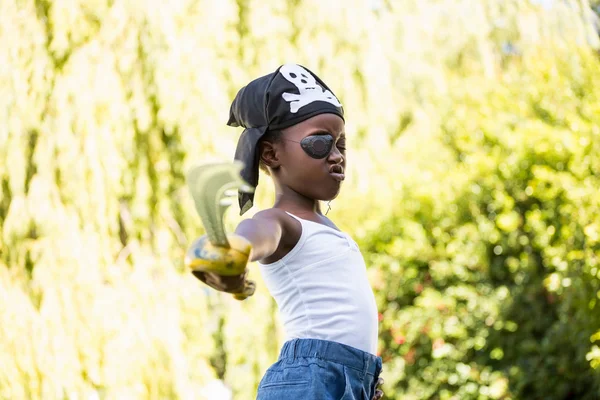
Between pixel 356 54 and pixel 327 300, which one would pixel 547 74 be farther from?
pixel 327 300

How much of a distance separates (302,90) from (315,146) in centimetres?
15

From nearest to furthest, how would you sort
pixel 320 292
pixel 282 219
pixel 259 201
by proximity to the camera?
pixel 282 219 < pixel 320 292 < pixel 259 201

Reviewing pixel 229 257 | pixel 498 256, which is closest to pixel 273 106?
pixel 229 257

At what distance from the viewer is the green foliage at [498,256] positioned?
16.5ft

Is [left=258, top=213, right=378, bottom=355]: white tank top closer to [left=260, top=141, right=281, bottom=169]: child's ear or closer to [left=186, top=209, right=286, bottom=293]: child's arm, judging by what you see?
[left=260, top=141, right=281, bottom=169]: child's ear

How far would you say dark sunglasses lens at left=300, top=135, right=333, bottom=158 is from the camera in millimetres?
1899

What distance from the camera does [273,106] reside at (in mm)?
1938

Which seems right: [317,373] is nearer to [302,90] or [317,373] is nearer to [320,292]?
[320,292]

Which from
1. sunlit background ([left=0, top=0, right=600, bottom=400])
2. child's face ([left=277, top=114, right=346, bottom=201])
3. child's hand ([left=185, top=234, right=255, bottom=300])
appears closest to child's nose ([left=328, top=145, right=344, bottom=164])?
child's face ([left=277, top=114, right=346, bottom=201])

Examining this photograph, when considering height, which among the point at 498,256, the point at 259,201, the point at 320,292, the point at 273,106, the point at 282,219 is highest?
the point at 273,106

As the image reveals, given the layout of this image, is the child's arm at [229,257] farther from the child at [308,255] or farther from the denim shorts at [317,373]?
the denim shorts at [317,373]

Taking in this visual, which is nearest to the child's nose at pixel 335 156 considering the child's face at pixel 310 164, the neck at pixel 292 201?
the child's face at pixel 310 164

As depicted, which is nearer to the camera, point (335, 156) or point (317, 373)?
point (317, 373)

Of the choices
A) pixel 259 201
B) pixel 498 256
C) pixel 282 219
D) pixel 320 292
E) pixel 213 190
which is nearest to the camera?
pixel 213 190
